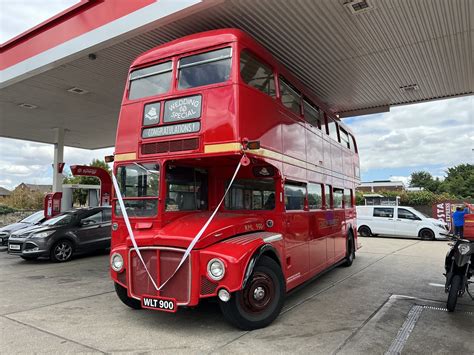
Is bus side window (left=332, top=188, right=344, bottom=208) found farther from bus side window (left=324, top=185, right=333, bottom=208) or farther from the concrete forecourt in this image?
the concrete forecourt

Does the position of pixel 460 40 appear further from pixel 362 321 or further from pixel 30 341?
pixel 30 341

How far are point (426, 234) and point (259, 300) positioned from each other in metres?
15.2

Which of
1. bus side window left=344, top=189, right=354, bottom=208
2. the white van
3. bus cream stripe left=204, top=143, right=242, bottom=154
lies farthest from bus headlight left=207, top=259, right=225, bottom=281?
the white van

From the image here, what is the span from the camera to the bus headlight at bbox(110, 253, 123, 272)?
534cm

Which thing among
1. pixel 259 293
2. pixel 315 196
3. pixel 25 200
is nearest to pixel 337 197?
pixel 315 196

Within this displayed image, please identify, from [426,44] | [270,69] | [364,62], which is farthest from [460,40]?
[270,69]

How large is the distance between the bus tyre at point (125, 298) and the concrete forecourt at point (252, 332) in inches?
4.7

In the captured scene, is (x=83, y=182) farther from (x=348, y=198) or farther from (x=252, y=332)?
(x=252, y=332)

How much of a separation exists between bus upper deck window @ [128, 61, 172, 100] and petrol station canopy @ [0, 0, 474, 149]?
1199 millimetres

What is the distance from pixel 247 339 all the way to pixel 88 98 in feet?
31.8

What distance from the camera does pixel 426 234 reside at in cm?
1752

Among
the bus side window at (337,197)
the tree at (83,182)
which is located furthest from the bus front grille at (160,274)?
Result: the tree at (83,182)

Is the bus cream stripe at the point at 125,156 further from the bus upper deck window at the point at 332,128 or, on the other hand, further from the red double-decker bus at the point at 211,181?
the bus upper deck window at the point at 332,128

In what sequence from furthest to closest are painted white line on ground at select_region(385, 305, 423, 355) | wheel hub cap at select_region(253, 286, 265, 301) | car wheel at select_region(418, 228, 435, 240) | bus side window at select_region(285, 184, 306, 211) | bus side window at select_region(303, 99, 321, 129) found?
car wheel at select_region(418, 228, 435, 240), bus side window at select_region(303, 99, 321, 129), bus side window at select_region(285, 184, 306, 211), wheel hub cap at select_region(253, 286, 265, 301), painted white line on ground at select_region(385, 305, 423, 355)
